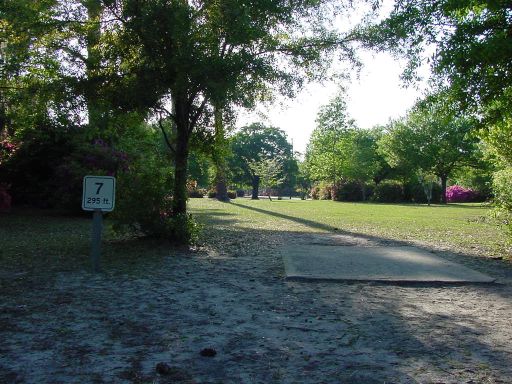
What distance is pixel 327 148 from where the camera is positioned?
61812 millimetres

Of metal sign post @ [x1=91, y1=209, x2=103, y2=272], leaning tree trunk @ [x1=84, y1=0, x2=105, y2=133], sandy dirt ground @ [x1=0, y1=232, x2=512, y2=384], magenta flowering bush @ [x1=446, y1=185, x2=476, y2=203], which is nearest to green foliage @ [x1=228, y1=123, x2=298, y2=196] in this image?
magenta flowering bush @ [x1=446, y1=185, x2=476, y2=203]

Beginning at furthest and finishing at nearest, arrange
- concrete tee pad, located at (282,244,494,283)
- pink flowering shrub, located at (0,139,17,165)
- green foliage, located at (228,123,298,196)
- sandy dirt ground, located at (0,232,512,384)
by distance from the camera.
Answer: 1. green foliage, located at (228,123,298,196)
2. pink flowering shrub, located at (0,139,17,165)
3. concrete tee pad, located at (282,244,494,283)
4. sandy dirt ground, located at (0,232,512,384)

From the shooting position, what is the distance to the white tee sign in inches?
270

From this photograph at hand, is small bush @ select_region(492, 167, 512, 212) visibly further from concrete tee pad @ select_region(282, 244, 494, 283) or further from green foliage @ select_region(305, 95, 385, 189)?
green foliage @ select_region(305, 95, 385, 189)

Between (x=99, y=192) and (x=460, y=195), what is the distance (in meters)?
58.8

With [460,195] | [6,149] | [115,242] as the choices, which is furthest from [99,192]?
[460,195]

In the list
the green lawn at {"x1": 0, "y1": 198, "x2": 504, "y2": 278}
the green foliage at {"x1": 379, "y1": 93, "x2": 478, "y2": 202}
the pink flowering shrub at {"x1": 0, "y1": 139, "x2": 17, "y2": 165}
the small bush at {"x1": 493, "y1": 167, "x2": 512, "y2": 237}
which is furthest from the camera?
the green foliage at {"x1": 379, "y1": 93, "x2": 478, "y2": 202}

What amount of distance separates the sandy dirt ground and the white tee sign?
3.27 ft

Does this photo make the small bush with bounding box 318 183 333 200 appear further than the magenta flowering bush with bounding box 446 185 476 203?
Yes

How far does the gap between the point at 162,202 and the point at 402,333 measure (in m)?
6.32

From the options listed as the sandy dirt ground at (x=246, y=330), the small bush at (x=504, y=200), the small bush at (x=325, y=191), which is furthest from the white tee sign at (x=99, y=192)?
the small bush at (x=325, y=191)

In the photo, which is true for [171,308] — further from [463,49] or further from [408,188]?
[408,188]

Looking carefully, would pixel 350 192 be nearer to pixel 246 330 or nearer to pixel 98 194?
pixel 98 194

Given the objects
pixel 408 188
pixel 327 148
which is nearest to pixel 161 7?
pixel 408 188
